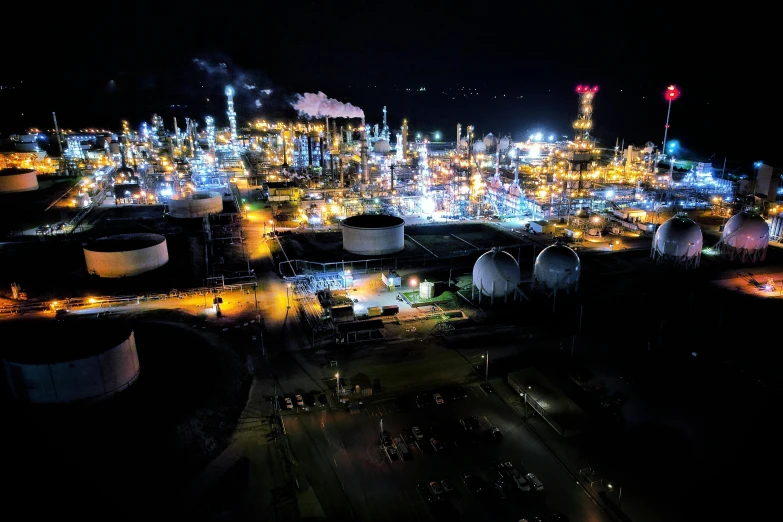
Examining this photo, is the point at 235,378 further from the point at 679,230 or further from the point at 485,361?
the point at 679,230

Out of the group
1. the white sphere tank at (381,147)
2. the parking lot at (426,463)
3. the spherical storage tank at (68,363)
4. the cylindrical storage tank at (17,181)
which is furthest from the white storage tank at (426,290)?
the white sphere tank at (381,147)

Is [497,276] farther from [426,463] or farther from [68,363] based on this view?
[68,363]

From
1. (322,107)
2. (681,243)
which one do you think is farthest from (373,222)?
(322,107)

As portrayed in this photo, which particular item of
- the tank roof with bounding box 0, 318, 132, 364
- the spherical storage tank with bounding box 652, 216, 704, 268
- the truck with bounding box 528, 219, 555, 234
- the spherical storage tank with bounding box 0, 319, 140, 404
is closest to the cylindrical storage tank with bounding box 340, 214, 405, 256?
the truck with bounding box 528, 219, 555, 234

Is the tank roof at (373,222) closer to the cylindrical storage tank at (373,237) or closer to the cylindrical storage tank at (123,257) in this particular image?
the cylindrical storage tank at (373,237)

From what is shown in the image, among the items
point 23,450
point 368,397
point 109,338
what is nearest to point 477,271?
point 368,397

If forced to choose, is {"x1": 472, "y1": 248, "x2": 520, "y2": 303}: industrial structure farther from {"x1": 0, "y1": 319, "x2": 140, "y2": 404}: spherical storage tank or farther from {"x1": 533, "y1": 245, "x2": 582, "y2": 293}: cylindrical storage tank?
{"x1": 0, "y1": 319, "x2": 140, "y2": 404}: spherical storage tank
